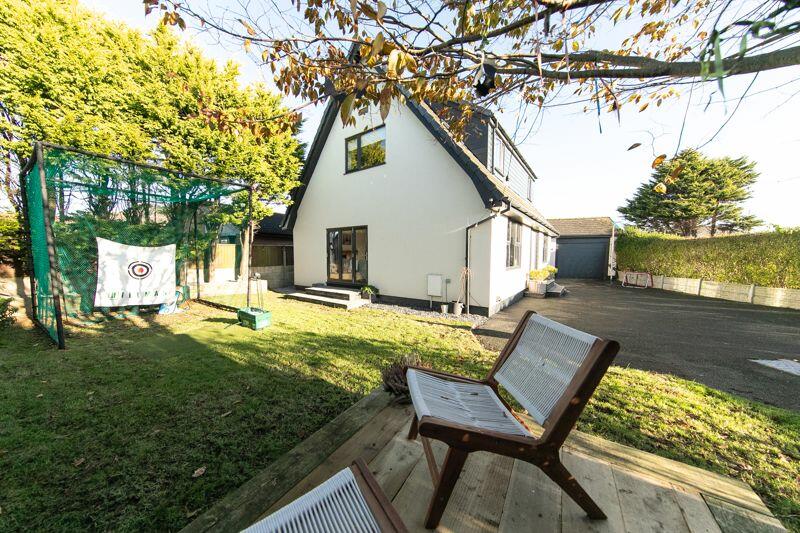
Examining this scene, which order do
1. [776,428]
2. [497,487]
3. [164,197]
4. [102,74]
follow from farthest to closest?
[102,74] < [164,197] < [776,428] < [497,487]

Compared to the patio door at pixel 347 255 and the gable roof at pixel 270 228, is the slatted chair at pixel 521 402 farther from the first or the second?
the gable roof at pixel 270 228

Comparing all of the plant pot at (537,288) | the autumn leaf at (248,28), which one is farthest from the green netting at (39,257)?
the plant pot at (537,288)

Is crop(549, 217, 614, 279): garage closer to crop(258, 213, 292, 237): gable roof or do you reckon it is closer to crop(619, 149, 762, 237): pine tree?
crop(619, 149, 762, 237): pine tree

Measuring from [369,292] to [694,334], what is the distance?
8219 millimetres

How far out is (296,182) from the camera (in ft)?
38.8

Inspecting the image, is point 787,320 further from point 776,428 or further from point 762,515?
point 762,515

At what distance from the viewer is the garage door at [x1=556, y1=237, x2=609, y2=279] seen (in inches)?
747

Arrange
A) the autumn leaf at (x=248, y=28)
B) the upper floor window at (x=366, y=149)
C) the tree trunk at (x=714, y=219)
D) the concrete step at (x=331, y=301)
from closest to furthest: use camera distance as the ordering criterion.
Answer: the autumn leaf at (x=248, y=28), the concrete step at (x=331, y=301), the upper floor window at (x=366, y=149), the tree trunk at (x=714, y=219)

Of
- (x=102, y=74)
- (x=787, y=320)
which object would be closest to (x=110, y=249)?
(x=102, y=74)

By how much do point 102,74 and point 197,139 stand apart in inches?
100

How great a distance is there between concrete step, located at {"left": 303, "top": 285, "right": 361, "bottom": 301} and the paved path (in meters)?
4.38

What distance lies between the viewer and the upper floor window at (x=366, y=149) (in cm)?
962

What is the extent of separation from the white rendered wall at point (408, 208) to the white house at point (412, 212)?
0.03m

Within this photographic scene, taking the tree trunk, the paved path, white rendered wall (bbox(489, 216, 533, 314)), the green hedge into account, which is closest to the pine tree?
the tree trunk
